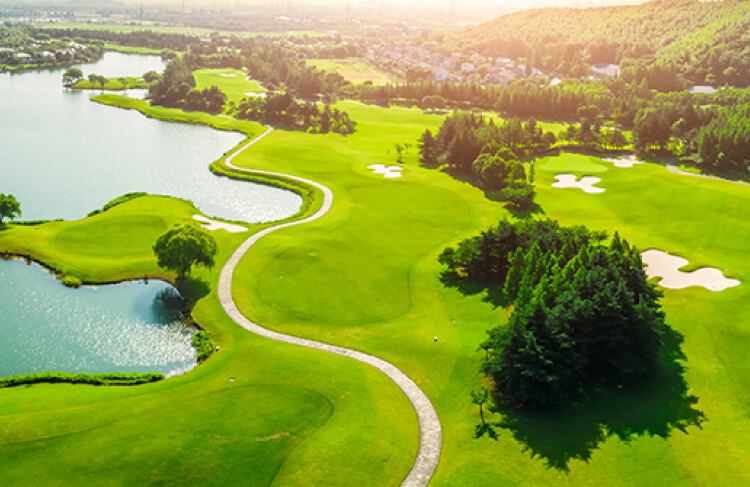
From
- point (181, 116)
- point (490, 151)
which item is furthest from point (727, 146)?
point (181, 116)

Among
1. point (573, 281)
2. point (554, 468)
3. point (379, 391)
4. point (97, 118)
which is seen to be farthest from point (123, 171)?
point (554, 468)

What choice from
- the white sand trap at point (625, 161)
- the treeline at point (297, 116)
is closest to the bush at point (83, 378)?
the white sand trap at point (625, 161)

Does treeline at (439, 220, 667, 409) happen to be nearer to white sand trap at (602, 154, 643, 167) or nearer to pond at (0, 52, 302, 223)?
pond at (0, 52, 302, 223)

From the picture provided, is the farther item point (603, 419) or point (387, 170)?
point (387, 170)

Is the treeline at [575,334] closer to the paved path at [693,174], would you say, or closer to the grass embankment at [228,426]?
the grass embankment at [228,426]

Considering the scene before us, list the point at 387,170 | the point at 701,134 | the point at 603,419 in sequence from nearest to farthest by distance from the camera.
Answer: the point at 603,419, the point at 387,170, the point at 701,134

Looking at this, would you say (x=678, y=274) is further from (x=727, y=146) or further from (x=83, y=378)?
(x=83, y=378)

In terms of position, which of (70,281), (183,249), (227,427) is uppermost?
(183,249)
